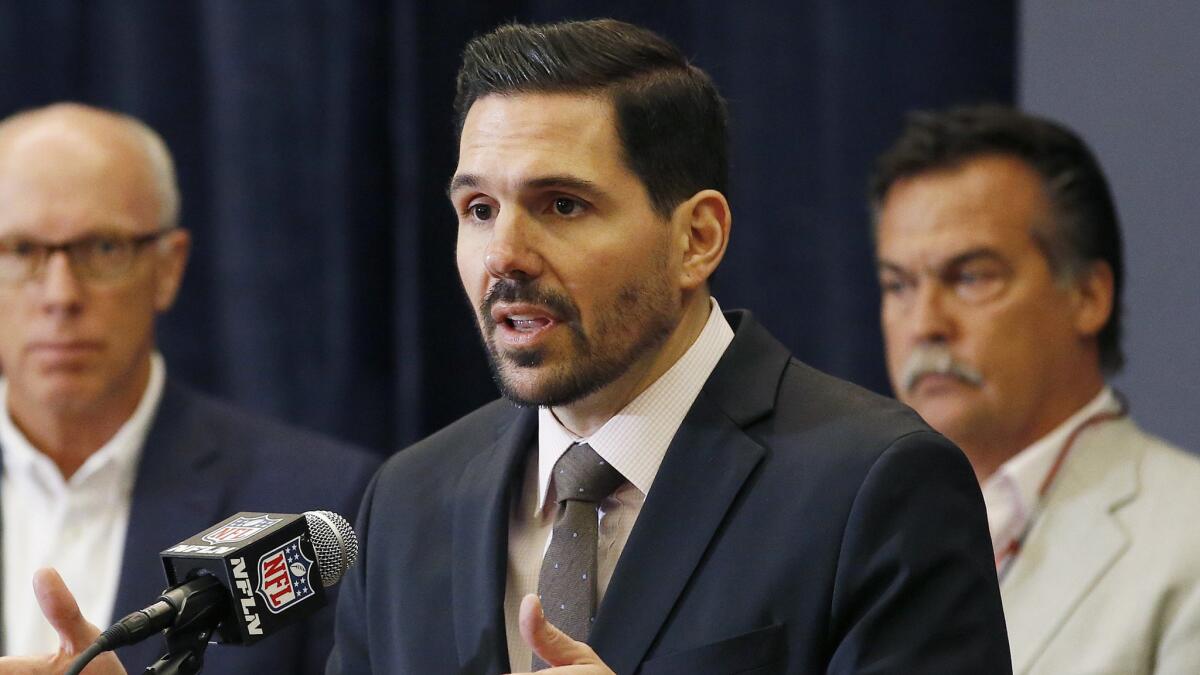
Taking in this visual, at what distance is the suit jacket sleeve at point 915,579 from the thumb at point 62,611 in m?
0.74

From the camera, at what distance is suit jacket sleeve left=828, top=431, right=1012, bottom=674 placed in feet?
5.14

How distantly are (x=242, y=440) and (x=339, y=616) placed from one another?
0.95 m

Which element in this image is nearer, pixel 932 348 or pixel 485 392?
pixel 932 348

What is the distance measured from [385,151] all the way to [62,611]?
2.11m

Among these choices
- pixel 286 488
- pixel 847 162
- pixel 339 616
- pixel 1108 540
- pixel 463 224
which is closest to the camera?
pixel 463 224

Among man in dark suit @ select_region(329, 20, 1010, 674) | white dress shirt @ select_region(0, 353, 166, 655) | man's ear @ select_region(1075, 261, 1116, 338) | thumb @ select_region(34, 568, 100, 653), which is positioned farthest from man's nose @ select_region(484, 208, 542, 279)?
man's ear @ select_region(1075, 261, 1116, 338)

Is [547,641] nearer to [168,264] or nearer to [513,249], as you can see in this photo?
[513,249]

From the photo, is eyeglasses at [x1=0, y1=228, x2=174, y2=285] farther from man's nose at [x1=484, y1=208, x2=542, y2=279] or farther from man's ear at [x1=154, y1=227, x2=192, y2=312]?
man's nose at [x1=484, y1=208, x2=542, y2=279]

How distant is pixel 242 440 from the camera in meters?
2.86

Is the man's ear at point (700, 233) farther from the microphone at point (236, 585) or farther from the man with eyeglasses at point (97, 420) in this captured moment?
the man with eyeglasses at point (97, 420)

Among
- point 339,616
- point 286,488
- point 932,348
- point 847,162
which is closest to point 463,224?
point 339,616

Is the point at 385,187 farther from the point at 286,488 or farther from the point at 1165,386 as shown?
the point at 1165,386

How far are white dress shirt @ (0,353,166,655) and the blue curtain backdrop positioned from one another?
73 cm

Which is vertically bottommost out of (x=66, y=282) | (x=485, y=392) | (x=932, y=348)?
(x=485, y=392)
